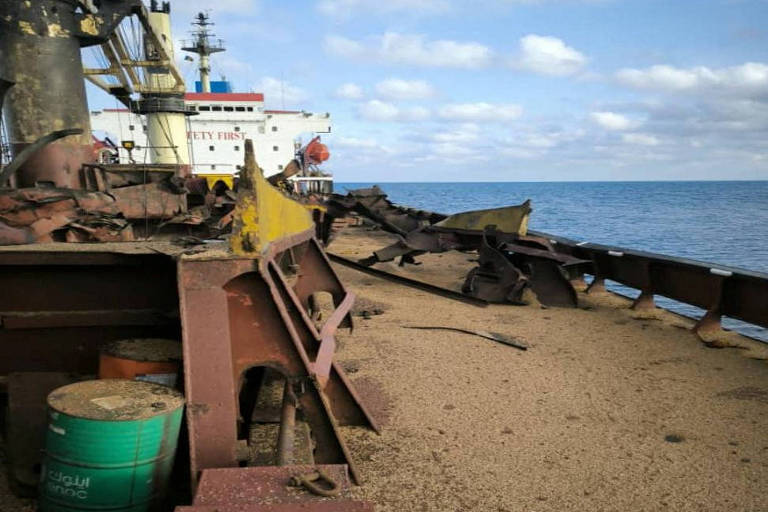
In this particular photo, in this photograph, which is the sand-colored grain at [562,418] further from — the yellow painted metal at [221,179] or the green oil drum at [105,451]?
the yellow painted metal at [221,179]

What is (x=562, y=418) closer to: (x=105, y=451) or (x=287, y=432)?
(x=287, y=432)

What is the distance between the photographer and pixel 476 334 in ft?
18.6

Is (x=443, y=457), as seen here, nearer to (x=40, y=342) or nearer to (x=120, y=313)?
(x=120, y=313)

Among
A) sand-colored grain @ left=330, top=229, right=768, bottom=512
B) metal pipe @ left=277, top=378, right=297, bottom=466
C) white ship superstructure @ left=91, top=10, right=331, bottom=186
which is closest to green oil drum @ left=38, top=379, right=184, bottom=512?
metal pipe @ left=277, top=378, right=297, bottom=466

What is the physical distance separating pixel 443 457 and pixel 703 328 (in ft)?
12.0

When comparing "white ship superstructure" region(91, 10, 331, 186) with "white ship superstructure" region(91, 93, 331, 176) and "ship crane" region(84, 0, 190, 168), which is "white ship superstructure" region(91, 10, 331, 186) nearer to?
"white ship superstructure" region(91, 93, 331, 176)

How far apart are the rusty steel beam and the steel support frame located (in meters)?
4.13

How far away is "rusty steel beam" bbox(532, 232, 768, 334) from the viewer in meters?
5.12

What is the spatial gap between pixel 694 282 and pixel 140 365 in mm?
5482

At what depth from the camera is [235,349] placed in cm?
280

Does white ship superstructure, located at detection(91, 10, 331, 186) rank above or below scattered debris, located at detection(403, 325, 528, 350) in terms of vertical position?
above

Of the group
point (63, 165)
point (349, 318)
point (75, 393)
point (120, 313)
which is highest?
point (63, 165)

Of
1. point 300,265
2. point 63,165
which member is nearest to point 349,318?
point 300,265

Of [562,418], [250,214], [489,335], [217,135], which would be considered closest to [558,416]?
[562,418]
